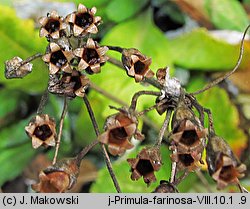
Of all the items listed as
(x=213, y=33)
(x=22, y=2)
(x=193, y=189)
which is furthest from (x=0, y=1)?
(x=193, y=189)

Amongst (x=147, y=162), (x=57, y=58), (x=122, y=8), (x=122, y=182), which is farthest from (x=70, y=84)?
(x=122, y=8)

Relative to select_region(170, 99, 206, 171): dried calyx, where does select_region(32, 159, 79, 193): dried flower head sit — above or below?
below

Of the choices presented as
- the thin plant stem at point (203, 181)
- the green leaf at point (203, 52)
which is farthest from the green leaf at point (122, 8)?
the thin plant stem at point (203, 181)

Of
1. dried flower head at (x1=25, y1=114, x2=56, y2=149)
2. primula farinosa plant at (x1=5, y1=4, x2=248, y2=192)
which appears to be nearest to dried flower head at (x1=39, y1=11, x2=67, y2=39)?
primula farinosa plant at (x1=5, y1=4, x2=248, y2=192)

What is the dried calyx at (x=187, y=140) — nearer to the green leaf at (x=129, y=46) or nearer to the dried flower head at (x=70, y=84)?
the dried flower head at (x=70, y=84)

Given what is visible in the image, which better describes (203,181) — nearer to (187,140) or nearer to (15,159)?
(15,159)

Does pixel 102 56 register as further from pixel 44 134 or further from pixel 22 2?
pixel 22 2

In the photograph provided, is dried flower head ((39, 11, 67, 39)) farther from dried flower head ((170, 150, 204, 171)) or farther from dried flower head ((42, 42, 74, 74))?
dried flower head ((170, 150, 204, 171))

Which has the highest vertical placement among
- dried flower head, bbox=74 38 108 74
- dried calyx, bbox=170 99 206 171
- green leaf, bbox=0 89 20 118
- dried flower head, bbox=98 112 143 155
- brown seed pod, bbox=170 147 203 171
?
dried flower head, bbox=74 38 108 74
